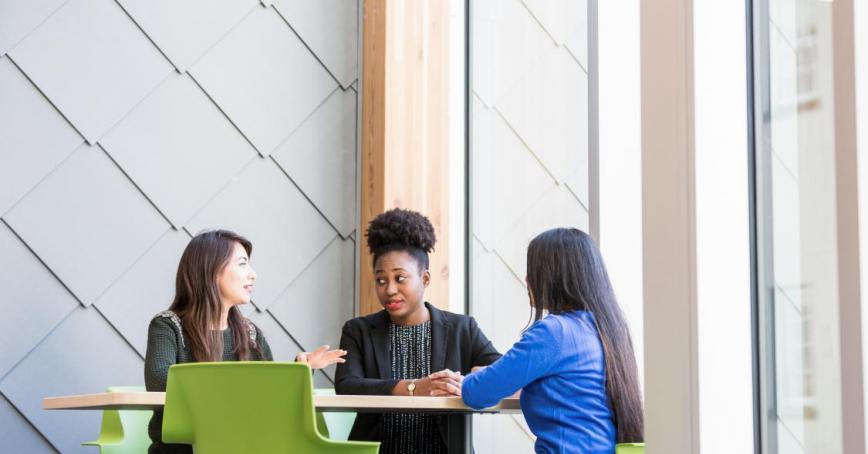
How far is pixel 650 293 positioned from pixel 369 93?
3.08 m

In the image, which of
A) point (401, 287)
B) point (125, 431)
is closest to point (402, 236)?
point (401, 287)

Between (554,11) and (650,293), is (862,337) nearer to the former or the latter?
(650,293)

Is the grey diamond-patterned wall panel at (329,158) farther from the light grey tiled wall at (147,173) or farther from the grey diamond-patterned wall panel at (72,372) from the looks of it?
the grey diamond-patterned wall panel at (72,372)

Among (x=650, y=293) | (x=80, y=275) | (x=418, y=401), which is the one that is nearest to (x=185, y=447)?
(x=418, y=401)

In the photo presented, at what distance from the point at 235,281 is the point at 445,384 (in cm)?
107

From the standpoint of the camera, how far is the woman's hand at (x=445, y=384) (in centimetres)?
320

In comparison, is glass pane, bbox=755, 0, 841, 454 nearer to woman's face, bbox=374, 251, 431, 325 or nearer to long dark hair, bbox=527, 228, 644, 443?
long dark hair, bbox=527, 228, 644, 443

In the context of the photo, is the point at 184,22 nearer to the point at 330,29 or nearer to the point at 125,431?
the point at 330,29

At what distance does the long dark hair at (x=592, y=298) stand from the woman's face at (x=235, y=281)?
3.74 feet

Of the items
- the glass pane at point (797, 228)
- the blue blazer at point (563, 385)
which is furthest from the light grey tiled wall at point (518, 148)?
the glass pane at point (797, 228)

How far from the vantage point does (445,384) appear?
3.22 meters

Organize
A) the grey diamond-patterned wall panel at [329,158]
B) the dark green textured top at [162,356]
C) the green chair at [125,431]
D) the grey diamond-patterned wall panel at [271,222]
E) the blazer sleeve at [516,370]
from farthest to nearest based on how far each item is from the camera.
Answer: the grey diamond-patterned wall panel at [329,158] < the grey diamond-patterned wall panel at [271,222] < the green chair at [125,431] < the dark green textured top at [162,356] < the blazer sleeve at [516,370]

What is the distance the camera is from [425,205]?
4.80 metres

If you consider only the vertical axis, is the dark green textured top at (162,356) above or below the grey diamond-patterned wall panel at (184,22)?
below
